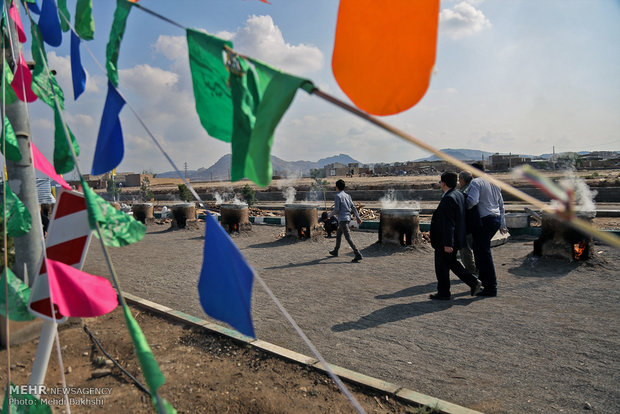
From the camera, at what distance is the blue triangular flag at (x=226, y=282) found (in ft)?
4.75

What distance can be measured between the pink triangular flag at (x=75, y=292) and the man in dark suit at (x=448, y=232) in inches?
170

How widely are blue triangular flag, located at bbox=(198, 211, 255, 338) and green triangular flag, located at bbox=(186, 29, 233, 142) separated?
1.22ft

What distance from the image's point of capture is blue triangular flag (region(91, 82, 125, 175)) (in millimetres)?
1765

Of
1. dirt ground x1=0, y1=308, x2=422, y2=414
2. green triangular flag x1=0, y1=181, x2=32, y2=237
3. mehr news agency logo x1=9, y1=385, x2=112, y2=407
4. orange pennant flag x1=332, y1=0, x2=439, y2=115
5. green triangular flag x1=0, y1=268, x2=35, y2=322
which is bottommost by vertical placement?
mehr news agency logo x1=9, y1=385, x2=112, y2=407

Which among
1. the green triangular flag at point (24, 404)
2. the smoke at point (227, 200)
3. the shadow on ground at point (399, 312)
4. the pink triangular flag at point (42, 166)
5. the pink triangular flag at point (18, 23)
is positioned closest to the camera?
the green triangular flag at point (24, 404)

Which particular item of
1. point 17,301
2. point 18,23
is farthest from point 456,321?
point 18,23

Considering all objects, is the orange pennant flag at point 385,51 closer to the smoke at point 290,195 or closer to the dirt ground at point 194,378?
the dirt ground at point 194,378

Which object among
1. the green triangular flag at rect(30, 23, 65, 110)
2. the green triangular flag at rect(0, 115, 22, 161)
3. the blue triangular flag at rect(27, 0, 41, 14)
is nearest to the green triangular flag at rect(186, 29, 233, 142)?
the green triangular flag at rect(30, 23, 65, 110)

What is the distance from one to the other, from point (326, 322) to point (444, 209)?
7.01 feet

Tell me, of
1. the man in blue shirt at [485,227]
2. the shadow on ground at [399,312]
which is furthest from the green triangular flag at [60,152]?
the man in blue shirt at [485,227]

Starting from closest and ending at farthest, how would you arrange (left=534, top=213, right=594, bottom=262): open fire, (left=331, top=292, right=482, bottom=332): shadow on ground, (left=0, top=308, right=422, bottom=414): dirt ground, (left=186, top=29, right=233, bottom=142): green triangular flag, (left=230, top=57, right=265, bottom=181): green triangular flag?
(left=230, top=57, right=265, bottom=181): green triangular flag, (left=186, top=29, right=233, bottom=142): green triangular flag, (left=0, top=308, right=422, bottom=414): dirt ground, (left=331, top=292, right=482, bottom=332): shadow on ground, (left=534, top=213, right=594, bottom=262): open fire

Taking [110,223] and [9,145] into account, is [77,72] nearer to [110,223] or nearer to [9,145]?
[9,145]

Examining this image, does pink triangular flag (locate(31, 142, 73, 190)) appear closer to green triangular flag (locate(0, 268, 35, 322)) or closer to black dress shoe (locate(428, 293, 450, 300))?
green triangular flag (locate(0, 268, 35, 322))

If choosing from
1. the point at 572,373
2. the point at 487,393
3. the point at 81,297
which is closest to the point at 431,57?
the point at 81,297
